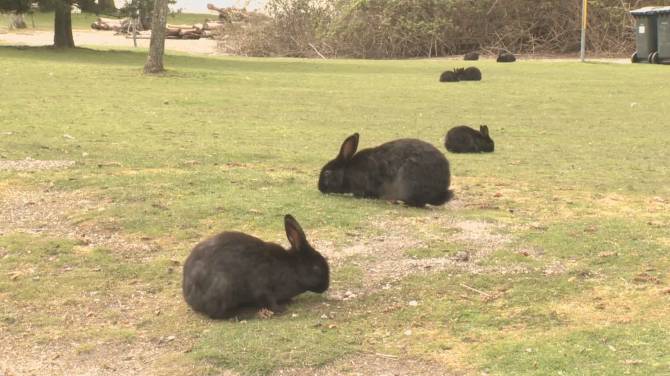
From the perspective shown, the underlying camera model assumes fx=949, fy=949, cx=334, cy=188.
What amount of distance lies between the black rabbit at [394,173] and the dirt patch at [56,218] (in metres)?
1.99

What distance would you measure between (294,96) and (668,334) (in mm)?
14025

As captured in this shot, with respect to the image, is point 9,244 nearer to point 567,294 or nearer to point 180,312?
point 180,312

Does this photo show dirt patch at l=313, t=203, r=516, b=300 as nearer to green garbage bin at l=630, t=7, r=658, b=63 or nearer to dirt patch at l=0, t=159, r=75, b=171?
dirt patch at l=0, t=159, r=75, b=171

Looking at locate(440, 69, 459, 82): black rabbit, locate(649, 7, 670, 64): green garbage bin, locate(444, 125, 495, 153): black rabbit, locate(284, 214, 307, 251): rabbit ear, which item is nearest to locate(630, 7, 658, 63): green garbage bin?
locate(649, 7, 670, 64): green garbage bin

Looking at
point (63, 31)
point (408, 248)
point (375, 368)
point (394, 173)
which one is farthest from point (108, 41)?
point (375, 368)

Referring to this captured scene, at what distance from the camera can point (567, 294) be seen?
5297 mm

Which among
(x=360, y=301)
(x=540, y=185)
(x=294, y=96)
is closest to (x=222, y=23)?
(x=294, y=96)

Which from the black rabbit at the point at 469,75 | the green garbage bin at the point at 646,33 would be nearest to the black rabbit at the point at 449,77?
the black rabbit at the point at 469,75

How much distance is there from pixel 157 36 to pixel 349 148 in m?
14.0

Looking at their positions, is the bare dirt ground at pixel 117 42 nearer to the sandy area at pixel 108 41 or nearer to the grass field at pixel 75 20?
the sandy area at pixel 108 41

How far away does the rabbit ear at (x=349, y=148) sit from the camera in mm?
7862

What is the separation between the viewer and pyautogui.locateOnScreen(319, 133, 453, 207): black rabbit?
7645 mm

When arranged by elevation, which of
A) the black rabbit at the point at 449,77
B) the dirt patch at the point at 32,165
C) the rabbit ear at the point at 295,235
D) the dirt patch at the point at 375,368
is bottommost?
the dirt patch at the point at 375,368

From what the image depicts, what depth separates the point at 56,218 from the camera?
7.24m
